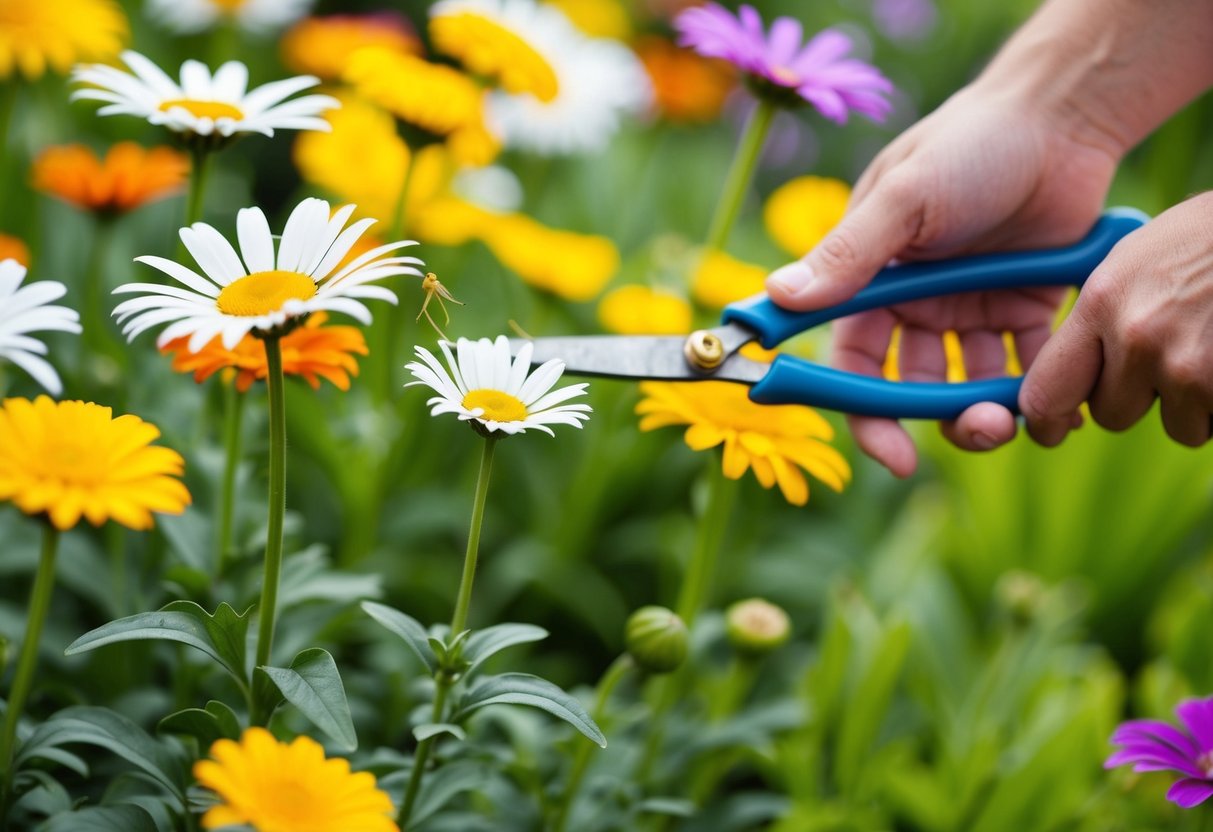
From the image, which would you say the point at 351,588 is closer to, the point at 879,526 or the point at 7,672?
the point at 7,672

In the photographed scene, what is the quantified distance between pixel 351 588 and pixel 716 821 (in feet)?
1.42

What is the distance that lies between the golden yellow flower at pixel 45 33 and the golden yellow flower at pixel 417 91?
0.32 metres

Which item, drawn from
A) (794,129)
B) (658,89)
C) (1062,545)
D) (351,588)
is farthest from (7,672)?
(794,129)

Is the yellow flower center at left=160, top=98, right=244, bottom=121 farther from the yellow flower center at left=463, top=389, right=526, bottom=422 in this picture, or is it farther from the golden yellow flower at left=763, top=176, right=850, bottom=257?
the golden yellow flower at left=763, top=176, right=850, bottom=257

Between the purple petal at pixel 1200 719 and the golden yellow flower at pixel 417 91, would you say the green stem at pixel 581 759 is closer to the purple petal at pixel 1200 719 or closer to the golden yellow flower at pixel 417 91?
the purple petal at pixel 1200 719

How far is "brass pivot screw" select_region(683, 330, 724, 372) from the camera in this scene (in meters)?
0.87

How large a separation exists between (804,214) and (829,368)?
0.52 meters

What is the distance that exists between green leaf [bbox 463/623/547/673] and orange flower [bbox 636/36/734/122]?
1.50 meters

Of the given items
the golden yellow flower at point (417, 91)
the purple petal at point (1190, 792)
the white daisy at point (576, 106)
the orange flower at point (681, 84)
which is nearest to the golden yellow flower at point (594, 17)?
the orange flower at point (681, 84)

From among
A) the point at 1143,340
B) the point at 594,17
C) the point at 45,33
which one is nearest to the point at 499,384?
the point at 1143,340

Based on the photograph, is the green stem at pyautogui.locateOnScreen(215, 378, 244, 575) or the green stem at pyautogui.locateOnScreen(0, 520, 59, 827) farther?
the green stem at pyautogui.locateOnScreen(215, 378, 244, 575)

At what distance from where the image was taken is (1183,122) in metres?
2.13

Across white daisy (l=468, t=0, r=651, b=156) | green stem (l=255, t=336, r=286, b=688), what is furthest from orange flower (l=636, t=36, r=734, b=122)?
green stem (l=255, t=336, r=286, b=688)

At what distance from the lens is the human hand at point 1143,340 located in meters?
0.79
